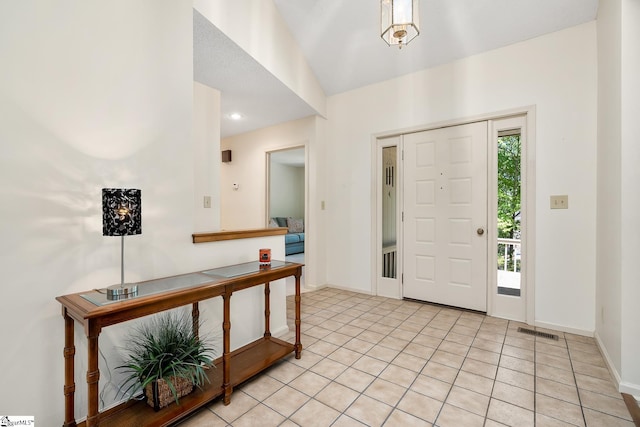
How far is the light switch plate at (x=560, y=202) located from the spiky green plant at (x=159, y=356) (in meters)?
3.09

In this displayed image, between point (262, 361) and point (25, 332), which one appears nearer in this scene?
point (25, 332)

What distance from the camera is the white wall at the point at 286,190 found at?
866 centimetres

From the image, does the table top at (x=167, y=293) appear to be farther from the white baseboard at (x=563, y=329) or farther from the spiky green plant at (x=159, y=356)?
the white baseboard at (x=563, y=329)

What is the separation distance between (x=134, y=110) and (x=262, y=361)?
1.75 meters

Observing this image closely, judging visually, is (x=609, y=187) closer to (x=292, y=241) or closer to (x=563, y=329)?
(x=563, y=329)

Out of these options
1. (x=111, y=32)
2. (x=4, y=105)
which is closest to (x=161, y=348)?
(x=4, y=105)

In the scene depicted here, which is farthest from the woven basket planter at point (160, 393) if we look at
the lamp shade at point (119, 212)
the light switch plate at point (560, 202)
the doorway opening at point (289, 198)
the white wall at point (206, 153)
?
the doorway opening at point (289, 198)

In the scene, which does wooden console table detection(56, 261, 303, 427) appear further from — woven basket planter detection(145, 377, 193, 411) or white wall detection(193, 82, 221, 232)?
white wall detection(193, 82, 221, 232)

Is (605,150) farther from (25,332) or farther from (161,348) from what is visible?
(25,332)

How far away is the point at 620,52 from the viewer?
178 centimetres

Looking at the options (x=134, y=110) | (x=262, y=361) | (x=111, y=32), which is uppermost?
(x=111, y=32)

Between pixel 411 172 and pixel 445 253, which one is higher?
pixel 411 172

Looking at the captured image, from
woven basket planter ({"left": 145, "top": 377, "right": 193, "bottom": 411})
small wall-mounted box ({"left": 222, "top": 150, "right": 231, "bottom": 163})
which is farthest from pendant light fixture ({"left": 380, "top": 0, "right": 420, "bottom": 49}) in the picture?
small wall-mounted box ({"left": 222, "top": 150, "right": 231, "bottom": 163})

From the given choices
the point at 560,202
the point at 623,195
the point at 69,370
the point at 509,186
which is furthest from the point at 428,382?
the point at 509,186
